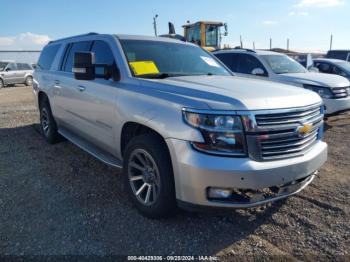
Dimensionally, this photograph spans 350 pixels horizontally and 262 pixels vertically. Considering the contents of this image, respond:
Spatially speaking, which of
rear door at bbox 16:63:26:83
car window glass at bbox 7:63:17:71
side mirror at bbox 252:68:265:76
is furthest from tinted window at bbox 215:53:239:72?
Answer: car window glass at bbox 7:63:17:71

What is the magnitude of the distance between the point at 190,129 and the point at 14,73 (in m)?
21.7

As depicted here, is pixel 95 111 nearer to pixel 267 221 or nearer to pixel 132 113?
pixel 132 113

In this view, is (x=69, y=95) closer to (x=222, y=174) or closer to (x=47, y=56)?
(x=47, y=56)

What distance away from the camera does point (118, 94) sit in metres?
3.79

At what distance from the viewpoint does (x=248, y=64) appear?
29.0 feet

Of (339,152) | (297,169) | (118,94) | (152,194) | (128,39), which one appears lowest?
(339,152)

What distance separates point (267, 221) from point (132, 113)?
5.86 ft

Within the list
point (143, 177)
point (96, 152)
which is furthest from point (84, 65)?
A: point (143, 177)

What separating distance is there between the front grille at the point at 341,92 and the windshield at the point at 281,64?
128cm

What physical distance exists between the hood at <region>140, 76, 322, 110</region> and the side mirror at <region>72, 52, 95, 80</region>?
2.32ft

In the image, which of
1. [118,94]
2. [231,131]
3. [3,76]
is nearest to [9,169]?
[118,94]

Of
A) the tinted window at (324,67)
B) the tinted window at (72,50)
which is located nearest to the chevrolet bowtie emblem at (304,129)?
the tinted window at (72,50)

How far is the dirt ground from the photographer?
301cm

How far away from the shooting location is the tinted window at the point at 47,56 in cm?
624
